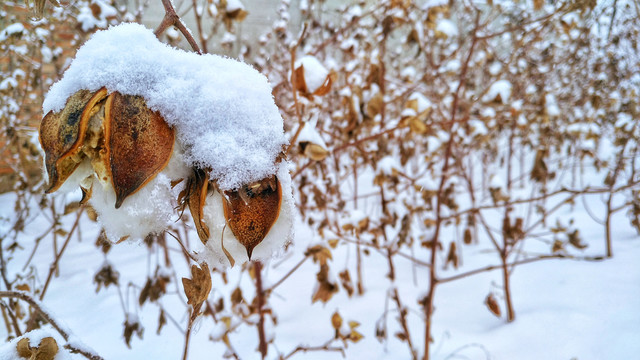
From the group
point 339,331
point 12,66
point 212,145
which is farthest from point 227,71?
point 12,66

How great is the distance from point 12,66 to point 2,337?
3.67 feet

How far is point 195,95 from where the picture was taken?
0.27 meters

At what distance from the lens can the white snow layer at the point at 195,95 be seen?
259mm

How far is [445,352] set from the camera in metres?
1.33

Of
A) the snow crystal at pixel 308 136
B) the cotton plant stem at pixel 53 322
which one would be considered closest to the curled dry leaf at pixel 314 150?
→ the snow crystal at pixel 308 136

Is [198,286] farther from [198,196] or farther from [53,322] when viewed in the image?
[53,322]

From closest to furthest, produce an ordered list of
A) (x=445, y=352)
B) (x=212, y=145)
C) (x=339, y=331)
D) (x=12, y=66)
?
(x=212, y=145) < (x=339, y=331) < (x=445, y=352) < (x=12, y=66)

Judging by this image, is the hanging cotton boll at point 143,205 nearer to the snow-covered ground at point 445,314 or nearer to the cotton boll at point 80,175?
the cotton boll at point 80,175

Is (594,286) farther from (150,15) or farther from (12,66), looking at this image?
(150,15)

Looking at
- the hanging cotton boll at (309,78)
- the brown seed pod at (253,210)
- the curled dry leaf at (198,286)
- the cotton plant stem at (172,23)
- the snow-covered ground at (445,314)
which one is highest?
the hanging cotton boll at (309,78)

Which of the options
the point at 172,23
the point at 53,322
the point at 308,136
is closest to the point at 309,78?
the point at 308,136

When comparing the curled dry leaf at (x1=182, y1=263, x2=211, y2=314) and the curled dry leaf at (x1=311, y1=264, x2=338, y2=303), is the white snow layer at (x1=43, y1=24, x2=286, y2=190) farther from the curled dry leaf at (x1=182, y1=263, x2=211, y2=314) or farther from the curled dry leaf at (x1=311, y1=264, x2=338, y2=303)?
the curled dry leaf at (x1=311, y1=264, x2=338, y2=303)

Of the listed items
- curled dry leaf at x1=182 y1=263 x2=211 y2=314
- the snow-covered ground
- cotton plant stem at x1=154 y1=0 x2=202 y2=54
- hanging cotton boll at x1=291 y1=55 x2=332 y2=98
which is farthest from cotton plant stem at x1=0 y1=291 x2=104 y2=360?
the snow-covered ground

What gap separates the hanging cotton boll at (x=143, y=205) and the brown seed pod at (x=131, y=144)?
1 centimetres
